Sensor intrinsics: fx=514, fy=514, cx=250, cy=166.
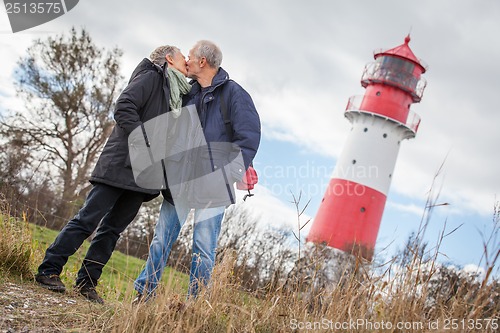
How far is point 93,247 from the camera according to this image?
383 centimetres

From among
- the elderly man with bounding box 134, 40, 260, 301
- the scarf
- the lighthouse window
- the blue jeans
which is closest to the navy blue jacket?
the elderly man with bounding box 134, 40, 260, 301

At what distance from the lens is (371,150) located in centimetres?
1803

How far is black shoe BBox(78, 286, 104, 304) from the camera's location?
3.63m

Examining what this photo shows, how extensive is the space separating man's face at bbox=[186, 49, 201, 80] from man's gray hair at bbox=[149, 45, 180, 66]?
0.14 metres

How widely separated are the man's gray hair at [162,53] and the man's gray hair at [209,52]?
0.17 meters

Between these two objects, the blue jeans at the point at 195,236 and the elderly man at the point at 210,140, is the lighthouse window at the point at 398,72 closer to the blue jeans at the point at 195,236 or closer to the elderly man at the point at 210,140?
the elderly man at the point at 210,140

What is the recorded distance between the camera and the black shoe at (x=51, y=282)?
11.9 feet

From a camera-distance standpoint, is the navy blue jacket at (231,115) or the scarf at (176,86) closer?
the navy blue jacket at (231,115)

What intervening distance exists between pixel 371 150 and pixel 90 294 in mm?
15417

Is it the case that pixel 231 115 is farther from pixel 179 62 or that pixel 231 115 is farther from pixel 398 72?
pixel 398 72

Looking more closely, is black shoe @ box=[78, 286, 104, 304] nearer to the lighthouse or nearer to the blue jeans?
the blue jeans

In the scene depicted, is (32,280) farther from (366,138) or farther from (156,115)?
(366,138)

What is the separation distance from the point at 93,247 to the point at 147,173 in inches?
28.7

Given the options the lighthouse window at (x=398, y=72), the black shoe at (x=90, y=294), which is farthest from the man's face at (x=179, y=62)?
the lighthouse window at (x=398, y=72)
